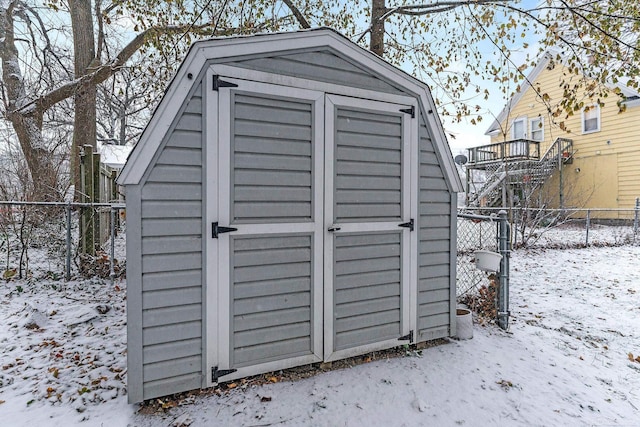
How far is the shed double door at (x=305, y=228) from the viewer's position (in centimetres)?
239

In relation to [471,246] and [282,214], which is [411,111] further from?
[471,246]

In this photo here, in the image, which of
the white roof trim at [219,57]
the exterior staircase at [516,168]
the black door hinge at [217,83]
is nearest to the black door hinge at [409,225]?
the white roof trim at [219,57]

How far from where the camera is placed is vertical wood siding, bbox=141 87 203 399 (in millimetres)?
2197

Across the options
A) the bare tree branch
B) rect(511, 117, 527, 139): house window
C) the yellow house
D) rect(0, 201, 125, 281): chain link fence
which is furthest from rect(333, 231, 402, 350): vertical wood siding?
rect(511, 117, 527, 139): house window

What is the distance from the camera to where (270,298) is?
252cm

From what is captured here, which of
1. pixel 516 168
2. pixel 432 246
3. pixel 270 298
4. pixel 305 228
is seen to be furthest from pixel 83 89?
pixel 516 168

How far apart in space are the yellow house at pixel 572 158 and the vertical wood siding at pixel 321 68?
9.35 meters

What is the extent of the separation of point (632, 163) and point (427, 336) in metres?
12.8

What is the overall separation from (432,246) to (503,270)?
93cm

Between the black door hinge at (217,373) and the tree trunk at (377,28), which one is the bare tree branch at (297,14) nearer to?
the tree trunk at (377,28)

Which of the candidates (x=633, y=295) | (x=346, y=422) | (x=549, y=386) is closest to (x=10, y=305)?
(x=346, y=422)

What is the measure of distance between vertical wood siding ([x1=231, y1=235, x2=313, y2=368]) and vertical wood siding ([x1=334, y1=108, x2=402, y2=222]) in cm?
50

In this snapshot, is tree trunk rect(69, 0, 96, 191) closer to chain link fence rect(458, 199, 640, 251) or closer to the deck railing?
chain link fence rect(458, 199, 640, 251)

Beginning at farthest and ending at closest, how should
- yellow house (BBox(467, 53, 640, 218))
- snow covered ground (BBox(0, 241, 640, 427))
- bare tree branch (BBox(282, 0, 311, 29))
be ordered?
yellow house (BBox(467, 53, 640, 218)) → bare tree branch (BBox(282, 0, 311, 29)) → snow covered ground (BBox(0, 241, 640, 427))
